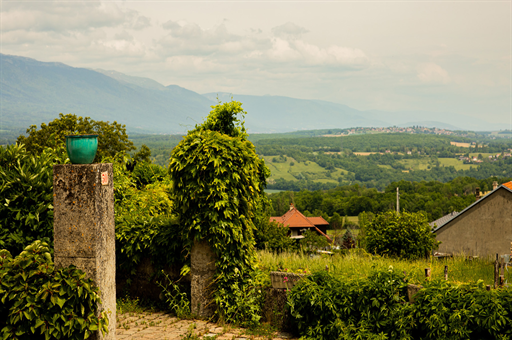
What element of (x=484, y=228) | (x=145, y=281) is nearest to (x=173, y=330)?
(x=145, y=281)

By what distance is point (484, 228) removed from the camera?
19453mm

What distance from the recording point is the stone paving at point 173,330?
6.62 m

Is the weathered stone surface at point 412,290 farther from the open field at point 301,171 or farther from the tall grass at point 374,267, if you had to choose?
the open field at point 301,171

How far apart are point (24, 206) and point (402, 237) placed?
8.09 metres

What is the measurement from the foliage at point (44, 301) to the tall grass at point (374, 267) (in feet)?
11.7

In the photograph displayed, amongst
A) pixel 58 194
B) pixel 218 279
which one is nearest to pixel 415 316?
pixel 218 279

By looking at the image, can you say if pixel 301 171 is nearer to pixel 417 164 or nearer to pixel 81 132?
pixel 417 164

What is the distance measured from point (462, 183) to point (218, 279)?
86.3 m

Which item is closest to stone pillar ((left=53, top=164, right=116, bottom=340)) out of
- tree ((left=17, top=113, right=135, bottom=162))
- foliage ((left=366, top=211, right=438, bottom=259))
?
foliage ((left=366, top=211, right=438, bottom=259))

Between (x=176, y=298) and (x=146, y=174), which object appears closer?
(x=176, y=298)

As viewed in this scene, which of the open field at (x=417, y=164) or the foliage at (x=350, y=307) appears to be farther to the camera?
the open field at (x=417, y=164)

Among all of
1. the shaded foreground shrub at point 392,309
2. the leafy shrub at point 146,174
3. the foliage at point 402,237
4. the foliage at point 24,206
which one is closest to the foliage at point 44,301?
the foliage at point 24,206

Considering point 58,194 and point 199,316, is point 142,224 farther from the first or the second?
point 58,194

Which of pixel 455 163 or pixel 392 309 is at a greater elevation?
pixel 392 309
